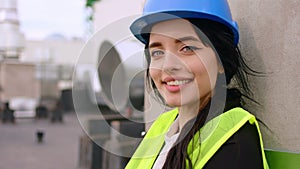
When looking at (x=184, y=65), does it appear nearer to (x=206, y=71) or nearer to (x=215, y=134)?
(x=206, y=71)

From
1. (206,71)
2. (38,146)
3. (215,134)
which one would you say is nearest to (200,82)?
(206,71)

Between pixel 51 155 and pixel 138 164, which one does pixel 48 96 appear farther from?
pixel 138 164

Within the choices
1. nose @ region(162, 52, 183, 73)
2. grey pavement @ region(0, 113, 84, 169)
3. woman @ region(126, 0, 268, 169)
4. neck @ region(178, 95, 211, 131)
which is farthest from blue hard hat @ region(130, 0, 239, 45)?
grey pavement @ region(0, 113, 84, 169)

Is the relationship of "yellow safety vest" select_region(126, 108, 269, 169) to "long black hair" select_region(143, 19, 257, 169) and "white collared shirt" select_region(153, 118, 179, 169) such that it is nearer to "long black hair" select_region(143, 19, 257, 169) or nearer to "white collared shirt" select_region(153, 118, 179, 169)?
"long black hair" select_region(143, 19, 257, 169)

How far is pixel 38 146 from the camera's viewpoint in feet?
30.7

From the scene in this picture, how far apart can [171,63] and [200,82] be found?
0.34ft

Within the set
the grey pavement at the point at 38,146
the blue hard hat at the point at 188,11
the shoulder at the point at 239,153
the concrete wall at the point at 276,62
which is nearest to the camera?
the shoulder at the point at 239,153

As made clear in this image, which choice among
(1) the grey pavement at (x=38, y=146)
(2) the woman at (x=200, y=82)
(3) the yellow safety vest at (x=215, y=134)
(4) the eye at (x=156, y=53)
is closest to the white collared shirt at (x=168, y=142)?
(2) the woman at (x=200, y=82)

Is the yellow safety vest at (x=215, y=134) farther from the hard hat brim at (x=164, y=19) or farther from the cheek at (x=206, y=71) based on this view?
the hard hat brim at (x=164, y=19)

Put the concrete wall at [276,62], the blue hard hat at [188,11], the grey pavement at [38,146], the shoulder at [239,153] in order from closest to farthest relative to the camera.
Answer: the shoulder at [239,153] < the blue hard hat at [188,11] < the concrete wall at [276,62] < the grey pavement at [38,146]

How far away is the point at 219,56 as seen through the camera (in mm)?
1206

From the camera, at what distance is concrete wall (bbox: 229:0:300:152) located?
1.28 m

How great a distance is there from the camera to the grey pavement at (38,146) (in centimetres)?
738

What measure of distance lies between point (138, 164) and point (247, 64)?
53 centimetres
